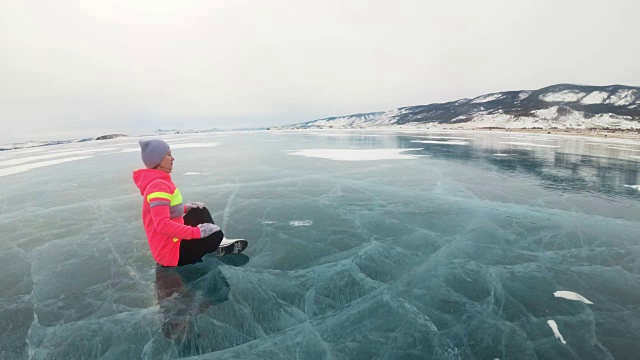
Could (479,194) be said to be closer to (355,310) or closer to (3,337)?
(355,310)

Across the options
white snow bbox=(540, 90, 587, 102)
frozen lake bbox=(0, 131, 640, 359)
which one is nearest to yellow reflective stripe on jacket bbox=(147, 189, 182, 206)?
frozen lake bbox=(0, 131, 640, 359)

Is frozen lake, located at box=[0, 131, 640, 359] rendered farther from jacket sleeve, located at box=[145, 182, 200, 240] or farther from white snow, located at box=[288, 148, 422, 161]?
white snow, located at box=[288, 148, 422, 161]

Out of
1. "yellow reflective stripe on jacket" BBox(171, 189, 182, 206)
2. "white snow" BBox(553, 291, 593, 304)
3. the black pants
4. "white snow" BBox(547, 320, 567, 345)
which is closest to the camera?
"white snow" BBox(547, 320, 567, 345)

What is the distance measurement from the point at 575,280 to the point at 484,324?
5.68ft

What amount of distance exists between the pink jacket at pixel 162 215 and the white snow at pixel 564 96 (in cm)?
22025

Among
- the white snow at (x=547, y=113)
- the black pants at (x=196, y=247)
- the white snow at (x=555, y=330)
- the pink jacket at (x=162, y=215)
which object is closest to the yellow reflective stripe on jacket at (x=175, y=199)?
the pink jacket at (x=162, y=215)

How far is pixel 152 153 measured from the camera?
356 centimetres

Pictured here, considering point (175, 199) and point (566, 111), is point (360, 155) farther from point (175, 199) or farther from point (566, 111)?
point (566, 111)

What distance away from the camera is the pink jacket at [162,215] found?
11.1 ft

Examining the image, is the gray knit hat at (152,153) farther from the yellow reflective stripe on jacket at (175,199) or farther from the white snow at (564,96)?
the white snow at (564,96)

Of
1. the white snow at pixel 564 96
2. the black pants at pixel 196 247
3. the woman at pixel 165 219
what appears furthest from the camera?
the white snow at pixel 564 96

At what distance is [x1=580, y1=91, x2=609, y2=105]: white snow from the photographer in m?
157

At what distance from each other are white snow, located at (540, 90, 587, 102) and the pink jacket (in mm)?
220255

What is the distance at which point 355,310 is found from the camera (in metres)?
3.23
